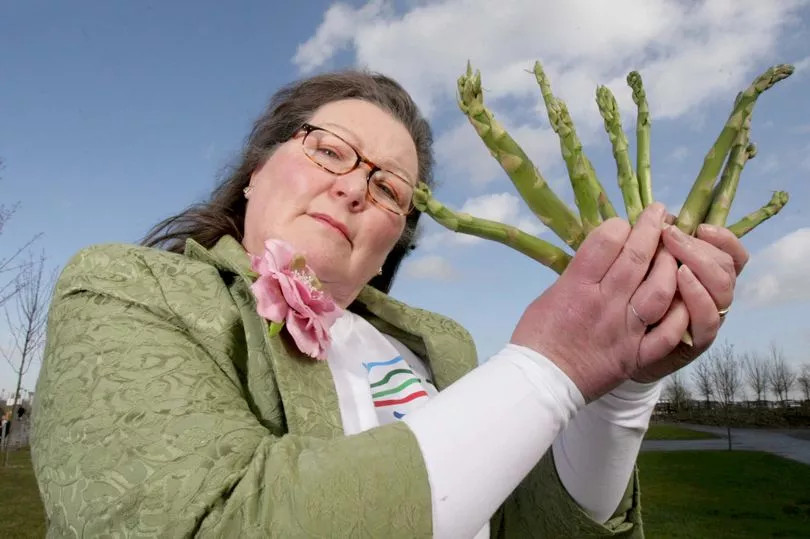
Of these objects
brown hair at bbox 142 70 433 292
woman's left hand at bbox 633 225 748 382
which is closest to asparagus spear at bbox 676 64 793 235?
woman's left hand at bbox 633 225 748 382

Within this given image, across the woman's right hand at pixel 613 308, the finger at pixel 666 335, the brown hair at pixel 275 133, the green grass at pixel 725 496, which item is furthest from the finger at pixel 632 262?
the green grass at pixel 725 496

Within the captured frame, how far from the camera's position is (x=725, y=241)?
1.54 m

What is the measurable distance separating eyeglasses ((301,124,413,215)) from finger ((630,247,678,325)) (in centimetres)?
132

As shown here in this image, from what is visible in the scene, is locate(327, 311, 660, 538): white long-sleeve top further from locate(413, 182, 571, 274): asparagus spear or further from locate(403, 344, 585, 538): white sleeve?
locate(413, 182, 571, 274): asparagus spear

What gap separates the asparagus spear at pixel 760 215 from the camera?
1758 mm

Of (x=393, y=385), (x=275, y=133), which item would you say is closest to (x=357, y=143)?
(x=275, y=133)

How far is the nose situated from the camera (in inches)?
96.4

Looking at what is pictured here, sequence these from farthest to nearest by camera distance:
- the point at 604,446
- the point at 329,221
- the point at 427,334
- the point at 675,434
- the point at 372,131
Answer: the point at 675,434 < the point at 427,334 < the point at 372,131 < the point at 329,221 < the point at 604,446

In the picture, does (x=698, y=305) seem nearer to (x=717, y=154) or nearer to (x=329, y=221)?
(x=717, y=154)

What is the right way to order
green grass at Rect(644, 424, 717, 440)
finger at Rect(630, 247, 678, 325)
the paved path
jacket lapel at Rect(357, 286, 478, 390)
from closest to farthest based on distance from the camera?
finger at Rect(630, 247, 678, 325) → jacket lapel at Rect(357, 286, 478, 390) → the paved path → green grass at Rect(644, 424, 717, 440)

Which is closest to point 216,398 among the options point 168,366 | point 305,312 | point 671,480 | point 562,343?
point 168,366

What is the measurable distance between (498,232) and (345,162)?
3.43 feet

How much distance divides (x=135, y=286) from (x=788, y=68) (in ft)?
6.34

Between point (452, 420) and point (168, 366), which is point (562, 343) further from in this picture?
point (168, 366)
